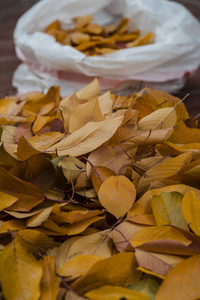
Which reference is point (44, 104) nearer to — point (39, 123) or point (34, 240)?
point (39, 123)

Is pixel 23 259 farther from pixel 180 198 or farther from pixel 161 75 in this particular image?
pixel 161 75

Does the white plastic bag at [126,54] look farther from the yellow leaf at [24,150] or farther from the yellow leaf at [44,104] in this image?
the yellow leaf at [24,150]

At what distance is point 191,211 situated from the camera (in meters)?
0.36

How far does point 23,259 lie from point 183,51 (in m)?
1.02

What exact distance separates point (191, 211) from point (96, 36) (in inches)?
46.5

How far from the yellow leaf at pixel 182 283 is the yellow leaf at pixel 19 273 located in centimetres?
11

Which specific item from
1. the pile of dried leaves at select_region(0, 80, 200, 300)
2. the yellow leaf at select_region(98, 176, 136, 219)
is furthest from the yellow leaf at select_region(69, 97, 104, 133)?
the yellow leaf at select_region(98, 176, 136, 219)

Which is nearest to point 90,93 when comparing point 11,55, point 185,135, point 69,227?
point 185,135

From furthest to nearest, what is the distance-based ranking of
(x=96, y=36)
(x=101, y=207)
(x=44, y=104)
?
(x=96, y=36)
(x=44, y=104)
(x=101, y=207)

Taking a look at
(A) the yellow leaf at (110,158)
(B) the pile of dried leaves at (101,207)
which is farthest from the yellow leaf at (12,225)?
(A) the yellow leaf at (110,158)

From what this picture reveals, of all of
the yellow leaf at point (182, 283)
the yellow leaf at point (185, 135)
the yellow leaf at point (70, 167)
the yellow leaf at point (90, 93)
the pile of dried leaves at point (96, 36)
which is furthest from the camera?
the pile of dried leaves at point (96, 36)

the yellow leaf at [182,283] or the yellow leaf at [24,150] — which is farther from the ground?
the yellow leaf at [24,150]

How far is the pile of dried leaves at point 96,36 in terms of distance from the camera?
127 centimetres

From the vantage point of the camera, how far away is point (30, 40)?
1223 mm
